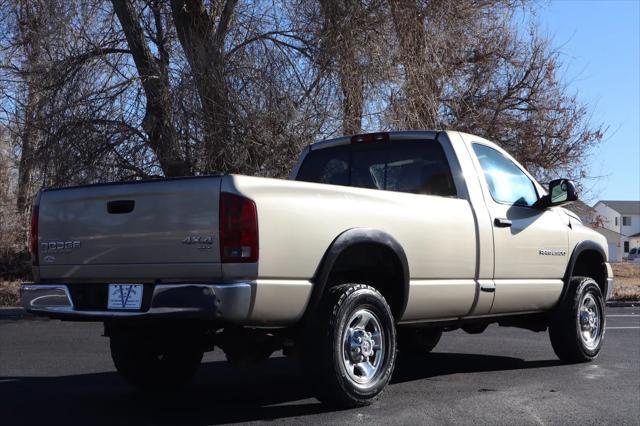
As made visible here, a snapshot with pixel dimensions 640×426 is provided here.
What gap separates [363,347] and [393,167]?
2.02 meters

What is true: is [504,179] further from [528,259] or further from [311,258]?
[311,258]

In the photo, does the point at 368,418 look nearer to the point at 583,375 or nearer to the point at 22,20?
the point at 583,375

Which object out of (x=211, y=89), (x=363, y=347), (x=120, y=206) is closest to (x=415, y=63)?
(x=211, y=89)

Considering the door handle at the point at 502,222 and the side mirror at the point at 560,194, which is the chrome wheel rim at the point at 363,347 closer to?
the door handle at the point at 502,222

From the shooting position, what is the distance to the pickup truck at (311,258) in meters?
5.35

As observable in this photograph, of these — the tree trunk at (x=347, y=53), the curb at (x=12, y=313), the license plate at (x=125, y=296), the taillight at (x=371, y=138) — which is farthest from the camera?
the tree trunk at (x=347, y=53)

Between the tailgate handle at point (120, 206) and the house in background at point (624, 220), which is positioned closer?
the tailgate handle at point (120, 206)

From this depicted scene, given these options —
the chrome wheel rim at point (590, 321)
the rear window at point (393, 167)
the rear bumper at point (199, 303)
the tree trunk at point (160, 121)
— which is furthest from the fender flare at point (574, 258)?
the tree trunk at point (160, 121)

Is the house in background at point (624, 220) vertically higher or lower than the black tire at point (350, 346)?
higher

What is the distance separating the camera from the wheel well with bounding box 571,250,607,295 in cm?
888

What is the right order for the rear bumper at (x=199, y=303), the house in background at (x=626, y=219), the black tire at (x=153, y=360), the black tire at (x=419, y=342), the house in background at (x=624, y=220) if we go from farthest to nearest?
the house in background at (x=626, y=219) → the house in background at (x=624, y=220) → the black tire at (x=419, y=342) → the black tire at (x=153, y=360) → the rear bumper at (x=199, y=303)

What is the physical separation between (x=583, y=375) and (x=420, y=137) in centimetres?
253

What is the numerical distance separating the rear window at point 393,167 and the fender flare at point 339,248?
127cm

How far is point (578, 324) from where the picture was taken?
821 centimetres
